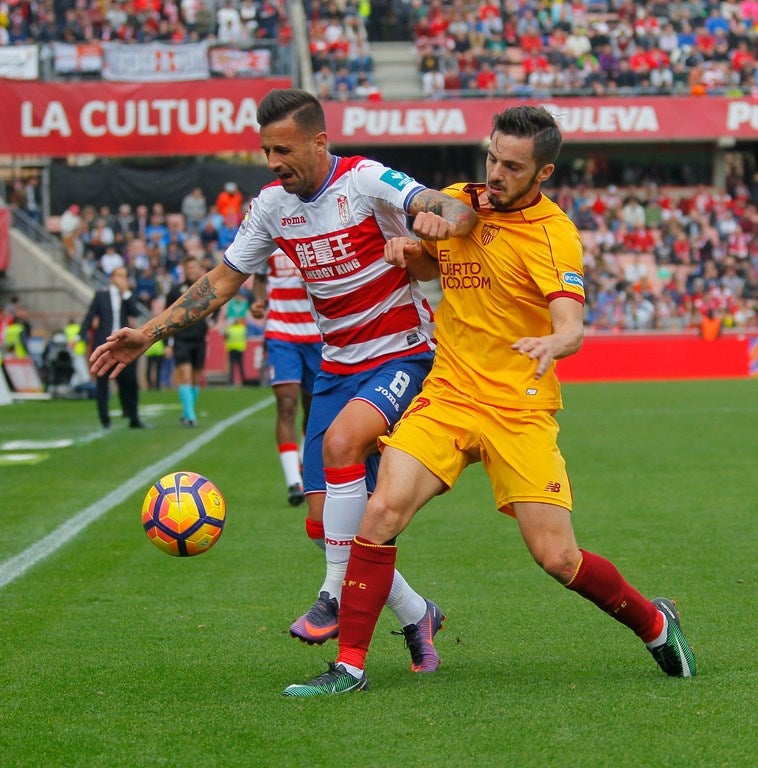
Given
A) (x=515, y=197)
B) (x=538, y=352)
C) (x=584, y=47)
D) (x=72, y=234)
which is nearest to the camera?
(x=538, y=352)

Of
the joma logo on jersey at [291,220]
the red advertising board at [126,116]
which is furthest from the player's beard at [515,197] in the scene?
the red advertising board at [126,116]

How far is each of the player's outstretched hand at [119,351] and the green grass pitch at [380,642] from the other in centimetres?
120

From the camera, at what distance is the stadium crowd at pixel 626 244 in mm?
29797

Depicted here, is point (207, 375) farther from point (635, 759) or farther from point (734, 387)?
point (635, 759)

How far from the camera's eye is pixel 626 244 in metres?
33.9

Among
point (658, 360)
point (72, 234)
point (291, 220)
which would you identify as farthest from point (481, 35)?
point (291, 220)

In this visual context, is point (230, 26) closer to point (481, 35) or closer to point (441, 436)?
point (481, 35)

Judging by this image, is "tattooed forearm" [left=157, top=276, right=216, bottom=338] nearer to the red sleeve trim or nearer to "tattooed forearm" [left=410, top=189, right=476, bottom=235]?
"tattooed forearm" [left=410, top=189, right=476, bottom=235]

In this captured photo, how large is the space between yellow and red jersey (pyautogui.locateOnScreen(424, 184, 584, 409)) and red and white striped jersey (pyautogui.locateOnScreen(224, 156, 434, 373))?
1.40 feet

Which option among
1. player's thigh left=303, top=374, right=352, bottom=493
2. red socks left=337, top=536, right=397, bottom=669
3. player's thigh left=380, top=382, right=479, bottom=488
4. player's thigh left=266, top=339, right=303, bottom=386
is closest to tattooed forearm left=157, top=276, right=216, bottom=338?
player's thigh left=303, top=374, right=352, bottom=493

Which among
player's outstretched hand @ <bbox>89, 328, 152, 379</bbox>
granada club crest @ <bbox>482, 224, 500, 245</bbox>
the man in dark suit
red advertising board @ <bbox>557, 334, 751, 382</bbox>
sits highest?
granada club crest @ <bbox>482, 224, 500, 245</bbox>

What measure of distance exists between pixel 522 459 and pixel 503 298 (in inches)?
24.9

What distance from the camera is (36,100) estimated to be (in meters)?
29.3

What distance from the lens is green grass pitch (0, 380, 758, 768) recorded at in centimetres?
422
